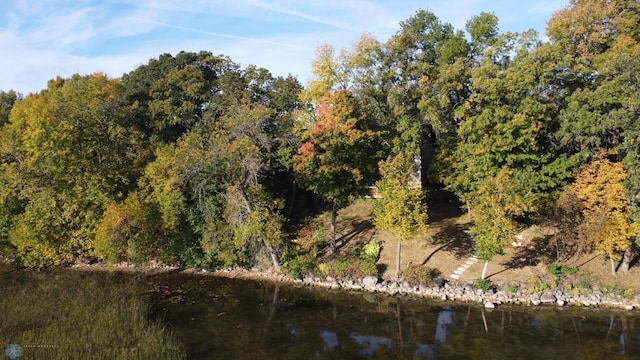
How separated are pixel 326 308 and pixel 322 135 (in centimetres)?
1213

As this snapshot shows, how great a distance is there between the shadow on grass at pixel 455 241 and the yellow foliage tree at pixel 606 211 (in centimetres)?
749

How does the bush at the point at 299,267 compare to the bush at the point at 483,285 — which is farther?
the bush at the point at 299,267

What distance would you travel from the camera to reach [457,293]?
24.3 m

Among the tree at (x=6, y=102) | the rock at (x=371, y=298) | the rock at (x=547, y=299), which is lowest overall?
the rock at (x=371, y=298)

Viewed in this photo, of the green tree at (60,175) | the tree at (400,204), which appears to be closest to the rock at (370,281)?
the tree at (400,204)

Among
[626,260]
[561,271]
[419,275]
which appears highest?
[626,260]

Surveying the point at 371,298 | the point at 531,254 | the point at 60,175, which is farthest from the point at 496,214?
the point at 60,175

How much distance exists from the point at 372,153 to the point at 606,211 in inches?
589

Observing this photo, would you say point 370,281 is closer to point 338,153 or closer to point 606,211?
point 338,153

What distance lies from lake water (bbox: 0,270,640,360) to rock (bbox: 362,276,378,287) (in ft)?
3.14

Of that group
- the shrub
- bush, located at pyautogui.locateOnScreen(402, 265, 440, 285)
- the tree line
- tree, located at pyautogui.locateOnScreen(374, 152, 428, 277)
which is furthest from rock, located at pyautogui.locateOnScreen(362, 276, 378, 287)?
the shrub

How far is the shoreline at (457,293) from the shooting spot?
890 inches

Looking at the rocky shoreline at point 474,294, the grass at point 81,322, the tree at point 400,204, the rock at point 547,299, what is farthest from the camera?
the tree at point 400,204

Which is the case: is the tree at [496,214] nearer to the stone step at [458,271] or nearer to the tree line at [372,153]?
the tree line at [372,153]
